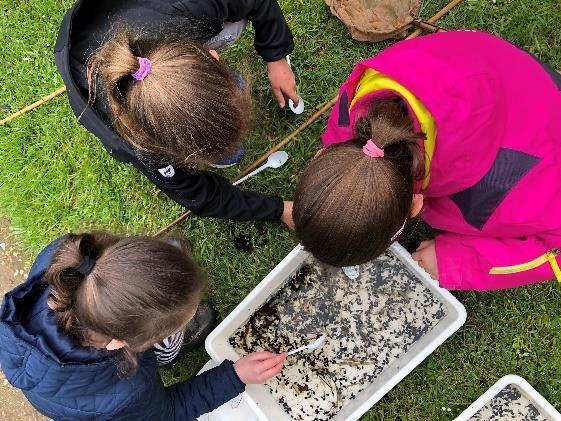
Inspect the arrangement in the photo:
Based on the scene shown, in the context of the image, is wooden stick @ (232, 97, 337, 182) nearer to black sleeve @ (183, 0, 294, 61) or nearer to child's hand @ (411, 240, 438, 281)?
black sleeve @ (183, 0, 294, 61)

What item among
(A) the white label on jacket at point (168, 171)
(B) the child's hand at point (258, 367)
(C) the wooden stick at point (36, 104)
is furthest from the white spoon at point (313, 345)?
(C) the wooden stick at point (36, 104)

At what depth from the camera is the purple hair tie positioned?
1052 mm

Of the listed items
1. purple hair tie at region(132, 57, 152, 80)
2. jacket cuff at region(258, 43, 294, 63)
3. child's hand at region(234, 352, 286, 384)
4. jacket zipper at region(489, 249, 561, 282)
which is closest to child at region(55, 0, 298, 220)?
purple hair tie at region(132, 57, 152, 80)

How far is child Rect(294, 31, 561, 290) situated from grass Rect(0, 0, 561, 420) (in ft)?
1.49

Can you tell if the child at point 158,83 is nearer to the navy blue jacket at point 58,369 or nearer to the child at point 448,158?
the child at point 448,158

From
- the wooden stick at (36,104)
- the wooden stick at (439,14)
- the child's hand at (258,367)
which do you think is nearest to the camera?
the child's hand at (258,367)

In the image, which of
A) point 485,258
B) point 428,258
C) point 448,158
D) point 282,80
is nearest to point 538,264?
point 485,258

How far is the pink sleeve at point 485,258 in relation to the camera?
129cm

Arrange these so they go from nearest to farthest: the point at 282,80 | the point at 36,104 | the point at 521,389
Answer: the point at 521,389
the point at 282,80
the point at 36,104

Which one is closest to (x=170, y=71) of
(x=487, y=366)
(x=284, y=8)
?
(x=284, y=8)

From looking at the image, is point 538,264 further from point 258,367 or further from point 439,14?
point 439,14

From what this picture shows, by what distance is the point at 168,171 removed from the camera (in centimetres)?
133

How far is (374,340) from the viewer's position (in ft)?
5.52

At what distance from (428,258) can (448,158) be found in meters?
0.45
